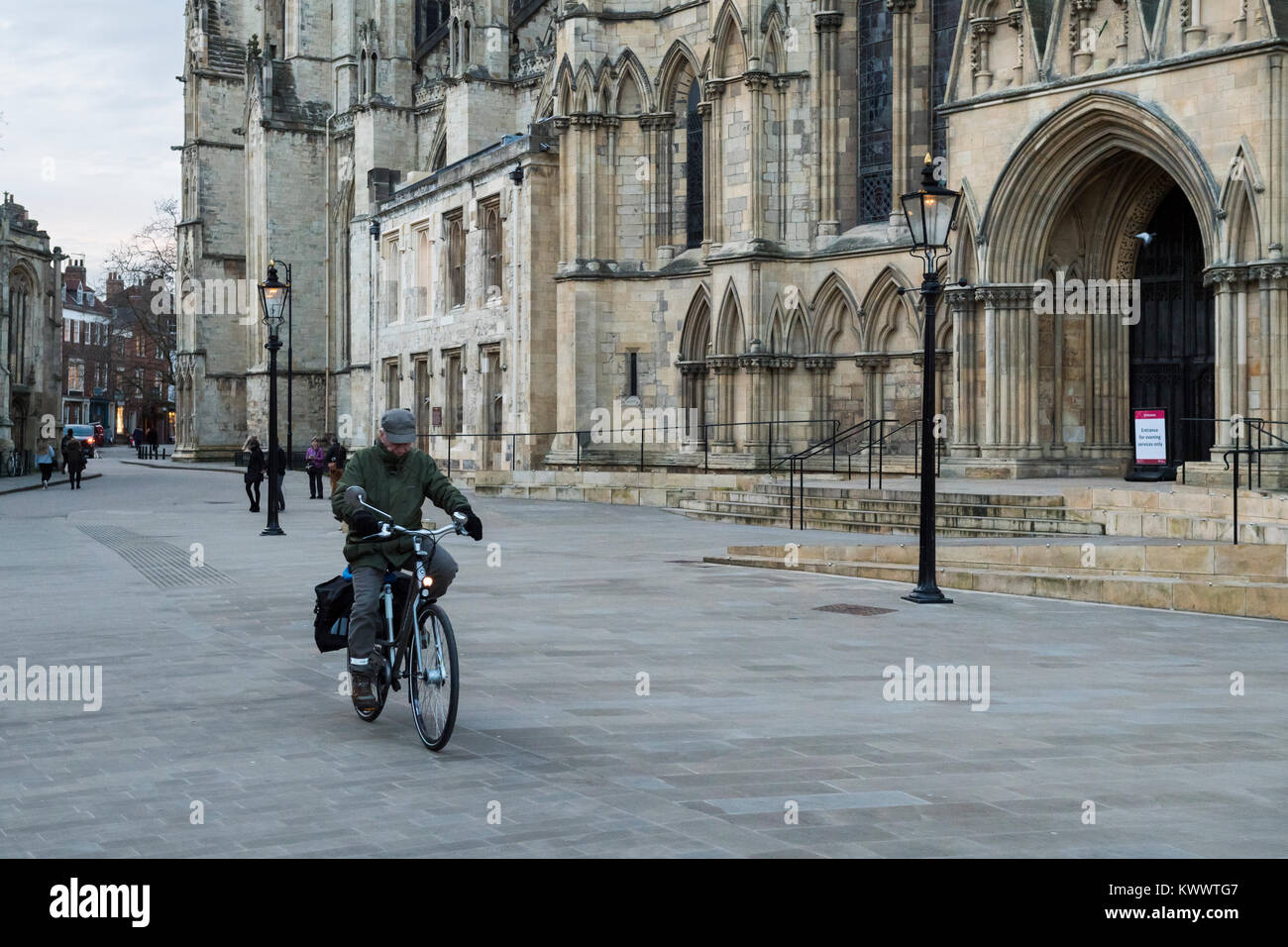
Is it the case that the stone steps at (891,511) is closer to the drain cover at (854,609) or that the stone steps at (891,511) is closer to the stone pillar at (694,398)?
the drain cover at (854,609)

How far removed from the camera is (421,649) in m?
7.77

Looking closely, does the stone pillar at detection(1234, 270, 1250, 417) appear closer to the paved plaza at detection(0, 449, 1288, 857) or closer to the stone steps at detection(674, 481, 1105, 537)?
the stone steps at detection(674, 481, 1105, 537)

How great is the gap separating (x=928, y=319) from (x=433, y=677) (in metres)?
8.04

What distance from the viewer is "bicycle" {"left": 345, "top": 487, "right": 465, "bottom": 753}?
24.3 ft

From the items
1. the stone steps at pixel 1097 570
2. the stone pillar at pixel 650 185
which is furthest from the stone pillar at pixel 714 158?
the stone steps at pixel 1097 570

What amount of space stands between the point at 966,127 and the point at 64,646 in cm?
1772

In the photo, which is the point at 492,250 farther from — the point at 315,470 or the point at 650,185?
the point at 315,470

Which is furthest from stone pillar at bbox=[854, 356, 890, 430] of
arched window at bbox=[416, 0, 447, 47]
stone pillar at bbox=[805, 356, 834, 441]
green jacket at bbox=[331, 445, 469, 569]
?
arched window at bbox=[416, 0, 447, 47]

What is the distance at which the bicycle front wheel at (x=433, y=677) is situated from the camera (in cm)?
734

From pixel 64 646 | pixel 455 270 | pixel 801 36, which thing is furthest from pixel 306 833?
pixel 455 270

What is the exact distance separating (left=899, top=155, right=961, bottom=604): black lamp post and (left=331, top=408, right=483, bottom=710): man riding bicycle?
6.65 meters

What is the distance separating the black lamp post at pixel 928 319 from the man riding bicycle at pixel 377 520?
6648 millimetres

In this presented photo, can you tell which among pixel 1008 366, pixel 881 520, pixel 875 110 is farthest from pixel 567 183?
pixel 881 520
